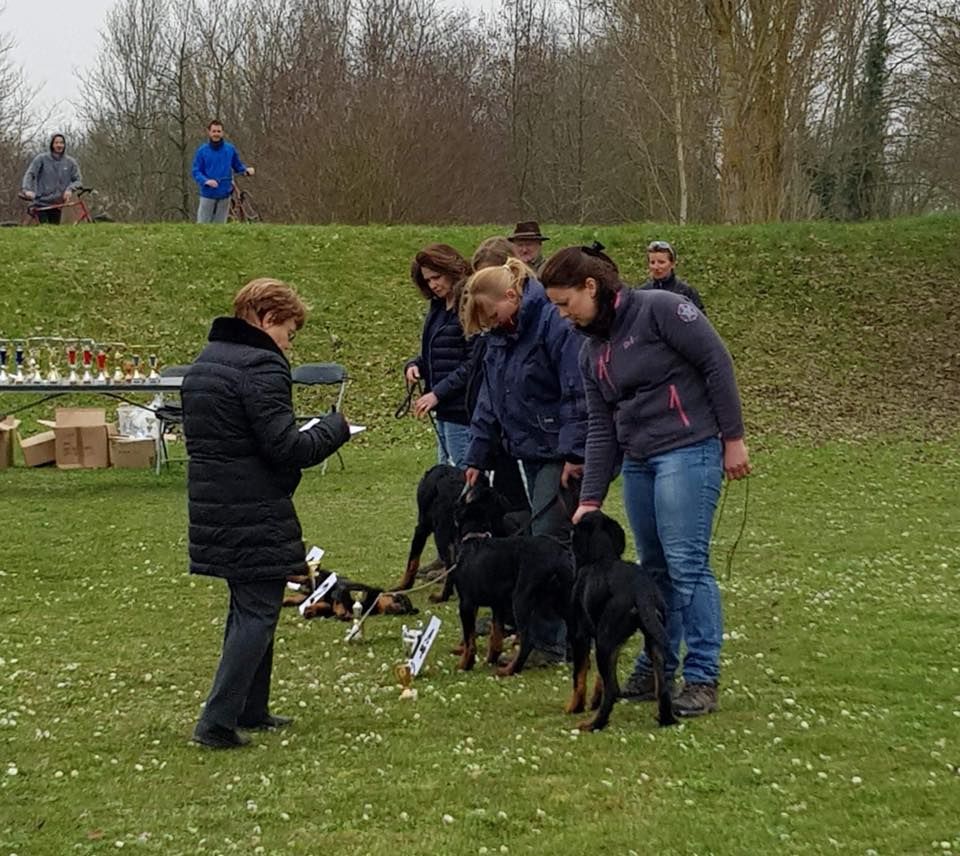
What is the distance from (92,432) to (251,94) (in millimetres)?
28278

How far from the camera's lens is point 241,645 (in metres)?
5.19

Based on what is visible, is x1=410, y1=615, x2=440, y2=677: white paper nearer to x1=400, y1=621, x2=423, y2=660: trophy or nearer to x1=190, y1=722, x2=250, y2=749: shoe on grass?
x1=400, y1=621, x2=423, y2=660: trophy

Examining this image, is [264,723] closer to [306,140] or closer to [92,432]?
[92,432]

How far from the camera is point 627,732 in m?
5.24

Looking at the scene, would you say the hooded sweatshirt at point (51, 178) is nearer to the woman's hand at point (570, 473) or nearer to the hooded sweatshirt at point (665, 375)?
the woman's hand at point (570, 473)

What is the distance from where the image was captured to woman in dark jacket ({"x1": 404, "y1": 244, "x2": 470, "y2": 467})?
7.67 metres

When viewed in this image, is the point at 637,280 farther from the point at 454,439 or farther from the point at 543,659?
the point at 543,659

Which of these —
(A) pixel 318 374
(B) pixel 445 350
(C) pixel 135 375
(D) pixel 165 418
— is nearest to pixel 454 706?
(B) pixel 445 350

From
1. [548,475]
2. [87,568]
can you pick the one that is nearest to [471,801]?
[548,475]

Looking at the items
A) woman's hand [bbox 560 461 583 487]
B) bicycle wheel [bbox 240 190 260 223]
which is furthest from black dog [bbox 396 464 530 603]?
bicycle wheel [bbox 240 190 260 223]

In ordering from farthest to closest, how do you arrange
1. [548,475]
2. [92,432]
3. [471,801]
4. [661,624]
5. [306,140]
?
[306,140] < [92,432] < [548,475] < [661,624] < [471,801]

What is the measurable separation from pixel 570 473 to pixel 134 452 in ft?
30.8

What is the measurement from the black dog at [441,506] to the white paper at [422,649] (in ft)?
3.55

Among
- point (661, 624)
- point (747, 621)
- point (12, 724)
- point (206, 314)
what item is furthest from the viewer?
point (206, 314)
